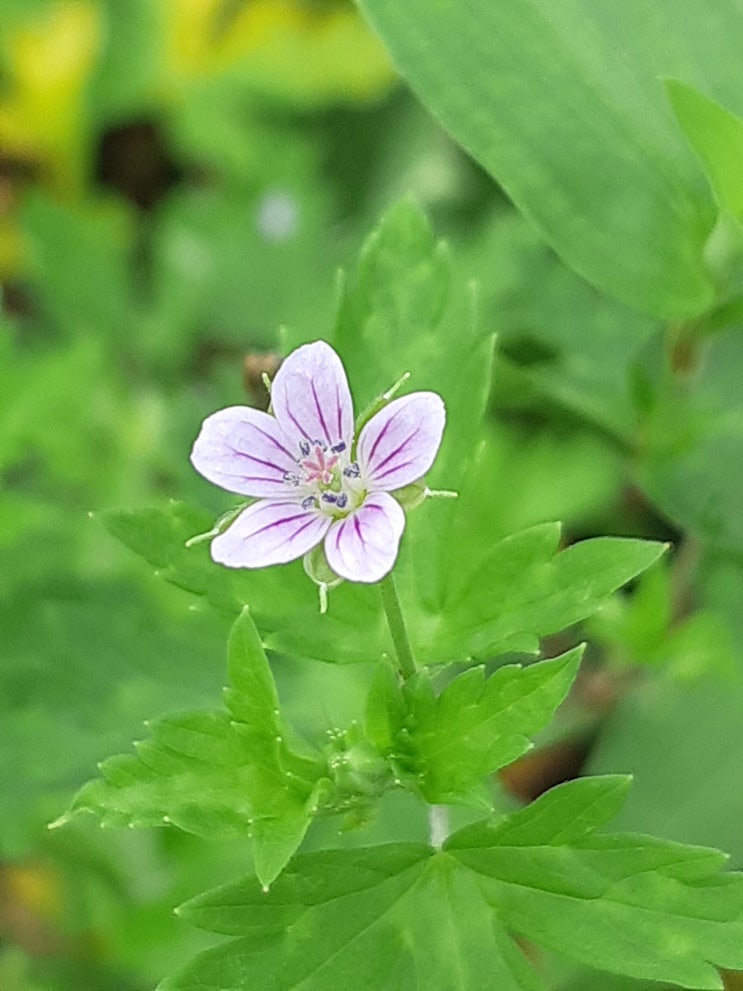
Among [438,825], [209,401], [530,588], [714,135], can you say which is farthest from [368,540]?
[209,401]

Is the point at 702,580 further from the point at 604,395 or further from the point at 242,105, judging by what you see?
the point at 242,105

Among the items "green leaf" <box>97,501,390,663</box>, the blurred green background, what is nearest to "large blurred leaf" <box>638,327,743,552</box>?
the blurred green background

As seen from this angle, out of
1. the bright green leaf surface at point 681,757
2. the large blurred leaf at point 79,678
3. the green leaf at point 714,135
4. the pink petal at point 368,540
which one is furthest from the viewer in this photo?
the bright green leaf surface at point 681,757

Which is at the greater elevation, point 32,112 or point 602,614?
point 32,112

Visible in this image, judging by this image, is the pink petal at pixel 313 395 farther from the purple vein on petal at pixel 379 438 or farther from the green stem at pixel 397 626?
the green stem at pixel 397 626


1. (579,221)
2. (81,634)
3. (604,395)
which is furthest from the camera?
(604,395)

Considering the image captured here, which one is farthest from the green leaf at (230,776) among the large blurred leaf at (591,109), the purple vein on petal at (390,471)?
the large blurred leaf at (591,109)

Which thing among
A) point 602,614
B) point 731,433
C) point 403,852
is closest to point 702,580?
point 602,614

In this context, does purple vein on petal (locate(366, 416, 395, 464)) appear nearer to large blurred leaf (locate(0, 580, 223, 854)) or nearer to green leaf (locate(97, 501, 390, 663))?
green leaf (locate(97, 501, 390, 663))
